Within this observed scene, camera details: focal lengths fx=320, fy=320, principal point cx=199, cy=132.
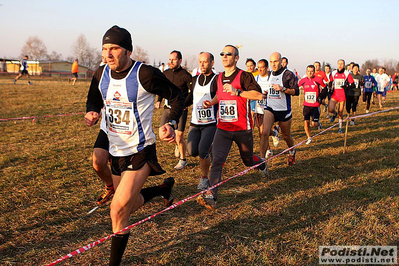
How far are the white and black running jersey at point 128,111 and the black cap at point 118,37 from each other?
0.23 meters

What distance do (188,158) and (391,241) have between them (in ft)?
15.8

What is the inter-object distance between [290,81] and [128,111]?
188 inches

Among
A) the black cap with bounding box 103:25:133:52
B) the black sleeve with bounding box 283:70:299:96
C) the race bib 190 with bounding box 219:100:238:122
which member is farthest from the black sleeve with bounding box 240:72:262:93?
the black sleeve with bounding box 283:70:299:96

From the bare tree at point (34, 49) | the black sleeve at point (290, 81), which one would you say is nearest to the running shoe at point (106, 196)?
the black sleeve at point (290, 81)

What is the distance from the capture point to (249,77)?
191 inches

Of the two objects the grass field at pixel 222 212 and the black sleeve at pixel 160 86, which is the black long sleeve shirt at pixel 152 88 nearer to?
the black sleeve at pixel 160 86

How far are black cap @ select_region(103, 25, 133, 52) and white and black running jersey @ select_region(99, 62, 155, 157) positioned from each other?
23 centimetres

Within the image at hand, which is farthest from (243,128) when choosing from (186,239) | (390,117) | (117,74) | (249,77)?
(390,117)

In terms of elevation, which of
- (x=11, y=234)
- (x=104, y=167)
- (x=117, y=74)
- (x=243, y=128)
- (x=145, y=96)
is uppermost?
(x=117, y=74)

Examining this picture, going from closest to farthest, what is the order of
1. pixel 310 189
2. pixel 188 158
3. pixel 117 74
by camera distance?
1. pixel 117 74
2. pixel 310 189
3. pixel 188 158

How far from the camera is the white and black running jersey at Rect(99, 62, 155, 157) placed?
3184mm

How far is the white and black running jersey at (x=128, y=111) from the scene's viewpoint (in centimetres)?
318

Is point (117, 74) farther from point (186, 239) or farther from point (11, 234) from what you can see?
point (11, 234)

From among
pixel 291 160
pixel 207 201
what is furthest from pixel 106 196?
pixel 291 160
